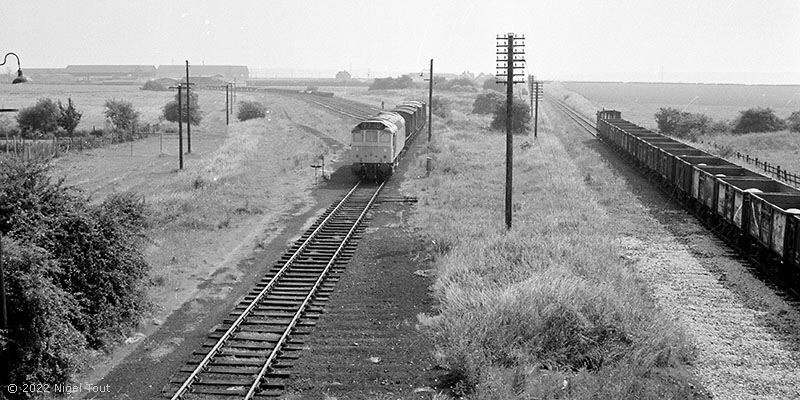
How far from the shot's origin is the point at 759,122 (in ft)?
229

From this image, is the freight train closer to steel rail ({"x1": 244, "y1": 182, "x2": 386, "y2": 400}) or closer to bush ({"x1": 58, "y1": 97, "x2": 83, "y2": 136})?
steel rail ({"x1": 244, "y1": 182, "x2": 386, "y2": 400})

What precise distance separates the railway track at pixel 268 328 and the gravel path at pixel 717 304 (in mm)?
8099

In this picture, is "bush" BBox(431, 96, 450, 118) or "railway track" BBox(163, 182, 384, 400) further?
"bush" BBox(431, 96, 450, 118)

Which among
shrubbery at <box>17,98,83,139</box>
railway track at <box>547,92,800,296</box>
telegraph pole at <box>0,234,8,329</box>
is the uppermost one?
shrubbery at <box>17,98,83,139</box>

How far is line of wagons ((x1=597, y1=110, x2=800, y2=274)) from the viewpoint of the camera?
1912cm

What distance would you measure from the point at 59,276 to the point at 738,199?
20220 mm

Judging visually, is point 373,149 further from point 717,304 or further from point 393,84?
point 393,84

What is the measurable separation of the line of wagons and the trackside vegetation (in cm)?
1655

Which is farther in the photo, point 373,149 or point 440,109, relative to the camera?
point 440,109

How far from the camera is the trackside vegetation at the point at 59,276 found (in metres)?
12.2

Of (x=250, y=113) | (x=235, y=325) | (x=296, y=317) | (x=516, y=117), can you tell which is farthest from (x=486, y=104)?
(x=235, y=325)

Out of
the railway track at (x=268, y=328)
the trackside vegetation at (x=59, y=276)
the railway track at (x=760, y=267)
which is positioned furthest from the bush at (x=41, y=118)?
the railway track at (x=760, y=267)

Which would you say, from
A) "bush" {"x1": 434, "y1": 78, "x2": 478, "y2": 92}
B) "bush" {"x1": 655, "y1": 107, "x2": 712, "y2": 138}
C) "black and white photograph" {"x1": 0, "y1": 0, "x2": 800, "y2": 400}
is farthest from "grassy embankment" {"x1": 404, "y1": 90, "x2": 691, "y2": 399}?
"bush" {"x1": 434, "y1": 78, "x2": 478, "y2": 92}

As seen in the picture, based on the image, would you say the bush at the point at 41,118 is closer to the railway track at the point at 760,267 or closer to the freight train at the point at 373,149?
the freight train at the point at 373,149
